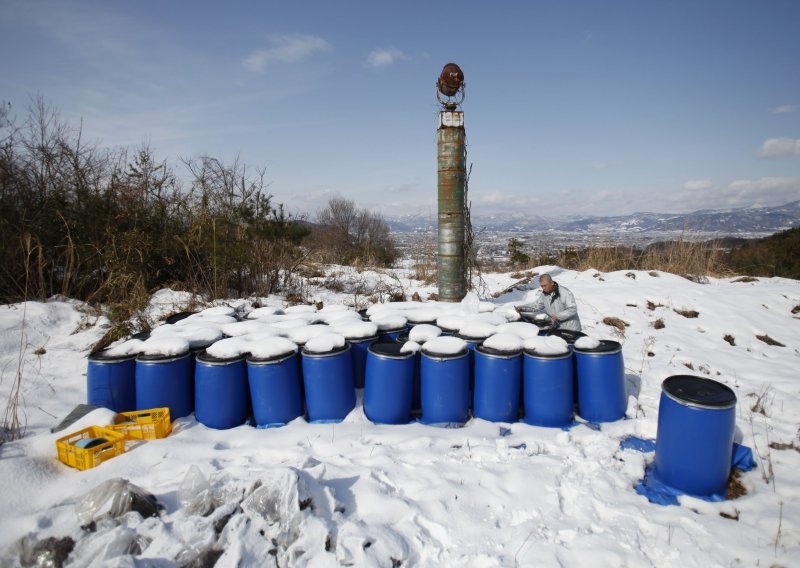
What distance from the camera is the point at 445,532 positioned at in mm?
2461

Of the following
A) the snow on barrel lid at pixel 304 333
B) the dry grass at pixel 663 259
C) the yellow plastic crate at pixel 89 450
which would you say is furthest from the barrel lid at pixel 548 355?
the dry grass at pixel 663 259

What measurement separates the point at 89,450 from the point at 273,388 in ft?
4.30

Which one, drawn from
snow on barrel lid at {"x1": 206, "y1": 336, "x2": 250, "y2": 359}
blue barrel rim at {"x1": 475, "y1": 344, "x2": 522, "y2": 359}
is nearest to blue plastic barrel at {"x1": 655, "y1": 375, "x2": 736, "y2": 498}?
blue barrel rim at {"x1": 475, "y1": 344, "x2": 522, "y2": 359}

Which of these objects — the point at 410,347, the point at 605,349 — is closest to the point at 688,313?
the point at 605,349

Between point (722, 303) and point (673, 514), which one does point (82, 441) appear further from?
point (722, 303)

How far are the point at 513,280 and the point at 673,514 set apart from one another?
779cm

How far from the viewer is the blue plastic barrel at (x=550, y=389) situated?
12.1 feet

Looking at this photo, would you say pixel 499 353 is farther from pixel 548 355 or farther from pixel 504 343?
pixel 548 355

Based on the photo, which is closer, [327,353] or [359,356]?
[327,353]

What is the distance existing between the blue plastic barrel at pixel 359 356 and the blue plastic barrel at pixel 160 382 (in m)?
1.50

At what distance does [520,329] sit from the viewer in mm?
4184

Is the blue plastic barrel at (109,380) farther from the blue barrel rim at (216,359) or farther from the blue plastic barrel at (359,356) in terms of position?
the blue plastic barrel at (359,356)

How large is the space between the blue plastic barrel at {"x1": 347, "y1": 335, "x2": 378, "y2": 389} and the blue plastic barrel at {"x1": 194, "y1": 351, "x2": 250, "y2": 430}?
1.01 metres

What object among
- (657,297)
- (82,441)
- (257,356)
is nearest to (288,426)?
→ (257,356)
